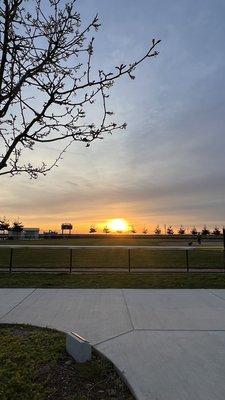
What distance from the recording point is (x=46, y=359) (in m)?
5.26

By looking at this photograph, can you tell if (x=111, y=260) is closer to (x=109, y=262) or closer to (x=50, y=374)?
(x=109, y=262)

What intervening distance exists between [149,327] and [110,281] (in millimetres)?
6317

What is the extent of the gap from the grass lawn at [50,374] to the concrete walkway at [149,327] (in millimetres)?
209

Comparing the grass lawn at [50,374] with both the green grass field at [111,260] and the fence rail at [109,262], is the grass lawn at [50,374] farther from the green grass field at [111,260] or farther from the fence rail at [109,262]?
the green grass field at [111,260]

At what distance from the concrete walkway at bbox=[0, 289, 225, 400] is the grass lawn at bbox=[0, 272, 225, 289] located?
118 centimetres

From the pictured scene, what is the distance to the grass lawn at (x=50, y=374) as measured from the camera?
430cm

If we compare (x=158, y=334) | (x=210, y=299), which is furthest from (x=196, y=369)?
(x=210, y=299)

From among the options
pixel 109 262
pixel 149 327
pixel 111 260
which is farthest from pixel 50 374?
pixel 111 260

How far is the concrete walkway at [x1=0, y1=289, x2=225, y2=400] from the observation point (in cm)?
455

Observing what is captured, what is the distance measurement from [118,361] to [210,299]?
4949 mm

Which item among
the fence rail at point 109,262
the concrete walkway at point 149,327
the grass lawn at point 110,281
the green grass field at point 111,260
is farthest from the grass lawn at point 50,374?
the green grass field at point 111,260

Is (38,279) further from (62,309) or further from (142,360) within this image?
(142,360)

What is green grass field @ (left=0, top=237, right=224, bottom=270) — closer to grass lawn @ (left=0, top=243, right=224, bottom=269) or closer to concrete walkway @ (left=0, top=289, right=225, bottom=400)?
grass lawn @ (left=0, top=243, right=224, bottom=269)

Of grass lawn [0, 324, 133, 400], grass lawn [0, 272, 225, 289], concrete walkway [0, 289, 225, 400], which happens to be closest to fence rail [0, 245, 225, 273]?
grass lawn [0, 272, 225, 289]
